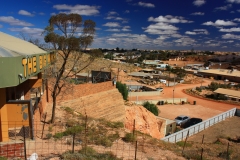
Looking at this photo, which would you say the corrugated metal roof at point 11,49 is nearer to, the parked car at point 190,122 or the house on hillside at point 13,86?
the house on hillside at point 13,86

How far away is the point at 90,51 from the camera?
1277cm

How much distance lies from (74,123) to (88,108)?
4.22 meters

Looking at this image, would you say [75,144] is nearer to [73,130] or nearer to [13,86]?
[73,130]

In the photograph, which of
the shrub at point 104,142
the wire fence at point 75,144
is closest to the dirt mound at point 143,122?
the wire fence at point 75,144

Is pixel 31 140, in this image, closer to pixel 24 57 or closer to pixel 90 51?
pixel 24 57

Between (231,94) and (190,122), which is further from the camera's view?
(231,94)

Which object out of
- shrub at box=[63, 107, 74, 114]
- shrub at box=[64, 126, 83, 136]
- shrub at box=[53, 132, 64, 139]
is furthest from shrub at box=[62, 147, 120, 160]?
shrub at box=[63, 107, 74, 114]

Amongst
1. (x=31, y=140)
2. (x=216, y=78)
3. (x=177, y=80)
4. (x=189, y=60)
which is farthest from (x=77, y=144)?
(x=189, y=60)

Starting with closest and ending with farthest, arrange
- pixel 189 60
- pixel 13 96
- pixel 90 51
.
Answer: pixel 90 51
pixel 13 96
pixel 189 60

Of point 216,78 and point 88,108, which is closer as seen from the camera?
point 88,108

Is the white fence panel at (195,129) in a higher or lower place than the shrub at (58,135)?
lower

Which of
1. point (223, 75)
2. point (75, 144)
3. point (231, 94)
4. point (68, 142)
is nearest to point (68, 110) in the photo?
point (68, 142)

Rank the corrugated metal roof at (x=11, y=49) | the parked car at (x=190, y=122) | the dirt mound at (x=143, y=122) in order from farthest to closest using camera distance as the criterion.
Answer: the parked car at (x=190, y=122), the dirt mound at (x=143, y=122), the corrugated metal roof at (x=11, y=49)

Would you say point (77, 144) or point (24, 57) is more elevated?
point (24, 57)
